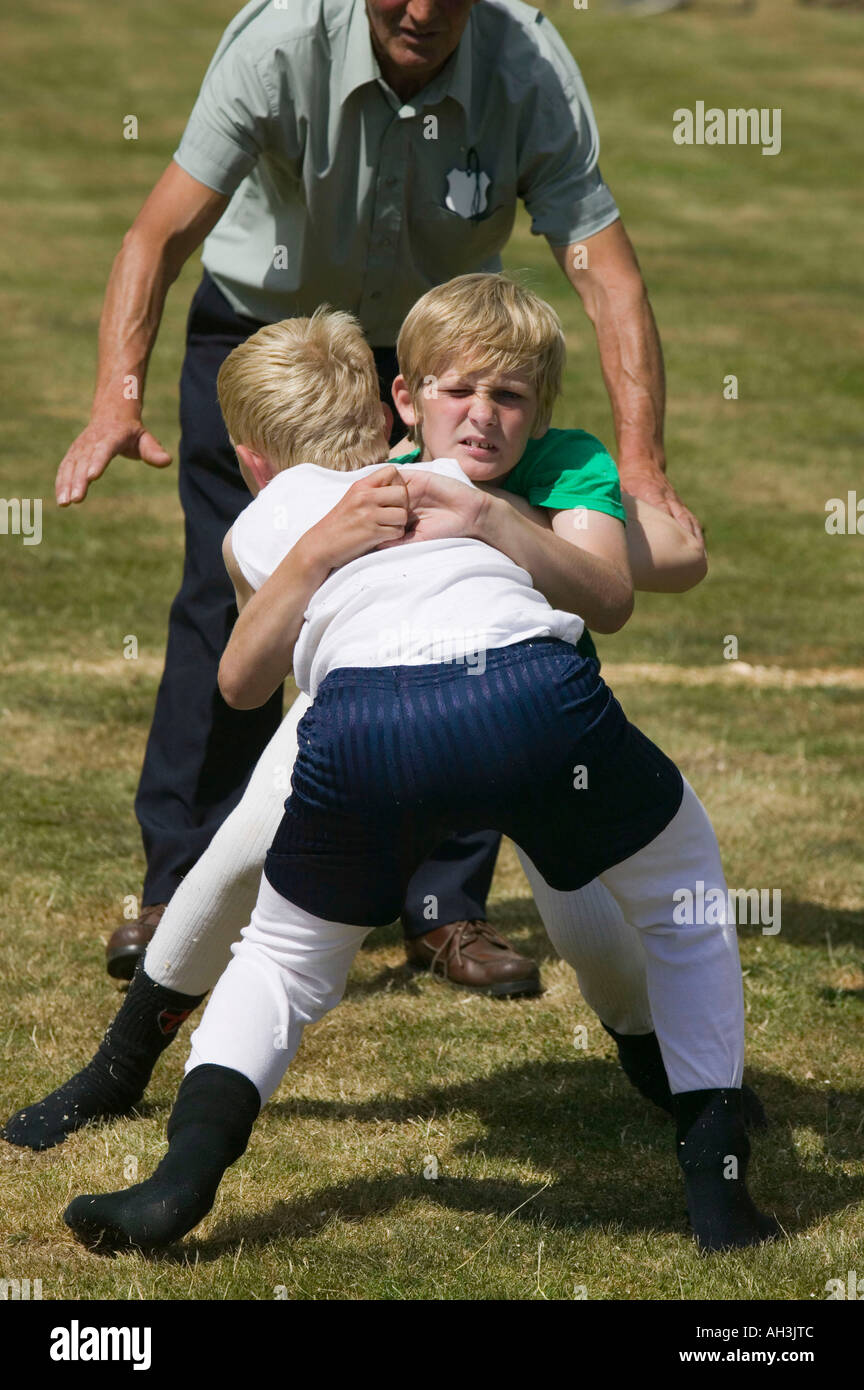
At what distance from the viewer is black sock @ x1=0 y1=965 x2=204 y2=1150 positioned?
3.24 meters

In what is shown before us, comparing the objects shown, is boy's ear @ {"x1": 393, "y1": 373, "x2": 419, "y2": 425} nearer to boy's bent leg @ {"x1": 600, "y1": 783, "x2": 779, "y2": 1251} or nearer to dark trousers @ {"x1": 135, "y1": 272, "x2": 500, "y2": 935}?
boy's bent leg @ {"x1": 600, "y1": 783, "x2": 779, "y2": 1251}

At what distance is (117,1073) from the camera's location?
3.29 meters

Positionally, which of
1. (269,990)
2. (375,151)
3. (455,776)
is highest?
(375,151)

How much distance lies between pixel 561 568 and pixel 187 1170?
1.11 m

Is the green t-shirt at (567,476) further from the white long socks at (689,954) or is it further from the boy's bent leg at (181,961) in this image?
the boy's bent leg at (181,961)

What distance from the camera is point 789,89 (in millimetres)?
23969

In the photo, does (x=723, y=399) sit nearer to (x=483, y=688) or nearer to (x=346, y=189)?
(x=346, y=189)

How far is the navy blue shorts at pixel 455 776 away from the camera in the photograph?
253 centimetres

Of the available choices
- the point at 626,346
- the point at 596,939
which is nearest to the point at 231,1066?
the point at 596,939

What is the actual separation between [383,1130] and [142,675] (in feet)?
12.0

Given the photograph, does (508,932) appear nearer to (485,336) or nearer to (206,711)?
(206,711)

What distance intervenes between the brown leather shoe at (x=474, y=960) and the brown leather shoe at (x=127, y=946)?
670 mm

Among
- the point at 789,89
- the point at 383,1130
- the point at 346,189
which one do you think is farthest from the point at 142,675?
the point at 789,89

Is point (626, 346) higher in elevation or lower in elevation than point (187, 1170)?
higher
